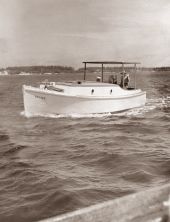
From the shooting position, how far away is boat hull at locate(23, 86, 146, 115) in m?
19.2

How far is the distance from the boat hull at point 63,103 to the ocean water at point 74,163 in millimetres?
761

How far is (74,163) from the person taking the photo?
11086 millimetres

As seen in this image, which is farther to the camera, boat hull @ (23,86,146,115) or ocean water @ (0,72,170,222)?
boat hull @ (23,86,146,115)

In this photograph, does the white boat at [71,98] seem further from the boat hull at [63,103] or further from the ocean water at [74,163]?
the ocean water at [74,163]

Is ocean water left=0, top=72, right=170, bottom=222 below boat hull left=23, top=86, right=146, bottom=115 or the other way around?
below

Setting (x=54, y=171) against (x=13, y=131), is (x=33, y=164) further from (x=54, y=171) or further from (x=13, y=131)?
(x=13, y=131)

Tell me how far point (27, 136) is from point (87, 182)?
733 centimetres

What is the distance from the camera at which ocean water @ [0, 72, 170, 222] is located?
8062mm

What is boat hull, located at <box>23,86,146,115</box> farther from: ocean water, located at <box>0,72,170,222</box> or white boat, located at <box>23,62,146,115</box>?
ocean water, located at <box>0,72,170,222</box>

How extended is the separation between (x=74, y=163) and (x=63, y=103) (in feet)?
28.2

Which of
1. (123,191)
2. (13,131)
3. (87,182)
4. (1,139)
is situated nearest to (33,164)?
(87,182)

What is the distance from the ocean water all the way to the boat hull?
761 mm

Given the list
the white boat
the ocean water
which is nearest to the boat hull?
the white boat

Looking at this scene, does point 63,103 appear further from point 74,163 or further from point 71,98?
point 74,163
